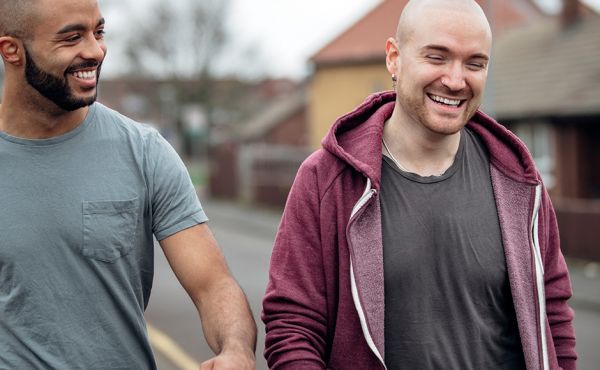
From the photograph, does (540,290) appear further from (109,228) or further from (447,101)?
(109,228)

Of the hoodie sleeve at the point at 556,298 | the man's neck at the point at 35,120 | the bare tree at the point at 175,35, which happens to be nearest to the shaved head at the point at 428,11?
the hoodie sleeve at the point at 556,298

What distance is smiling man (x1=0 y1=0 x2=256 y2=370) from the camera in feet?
8.86

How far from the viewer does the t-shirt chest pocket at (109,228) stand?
2.72 metres

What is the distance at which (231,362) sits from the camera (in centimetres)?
265

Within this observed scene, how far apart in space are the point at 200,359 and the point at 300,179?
5.98m

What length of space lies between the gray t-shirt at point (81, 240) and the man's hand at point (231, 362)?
0.30m

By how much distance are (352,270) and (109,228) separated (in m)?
0.70

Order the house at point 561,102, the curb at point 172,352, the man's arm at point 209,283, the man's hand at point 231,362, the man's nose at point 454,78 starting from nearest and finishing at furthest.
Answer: the man's hand at point 231,362 → the man's nose at point 454,78 → the man's arm at point 209,283 → the curb at point 172,352 → the house at point 561,102

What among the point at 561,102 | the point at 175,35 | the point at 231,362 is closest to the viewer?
the point at 231,362

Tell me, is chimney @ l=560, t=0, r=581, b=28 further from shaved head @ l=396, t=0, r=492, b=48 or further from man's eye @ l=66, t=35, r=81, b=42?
man's eye @ l=66, t=35, r=81, b=42

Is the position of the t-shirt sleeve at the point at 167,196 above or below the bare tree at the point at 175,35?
below

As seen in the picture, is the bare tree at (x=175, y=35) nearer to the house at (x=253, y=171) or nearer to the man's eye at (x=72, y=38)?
the house at (x=253, y=171)

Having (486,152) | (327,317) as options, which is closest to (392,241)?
(327,317)

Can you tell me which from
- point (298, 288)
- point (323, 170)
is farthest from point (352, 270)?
point (323, 170)
